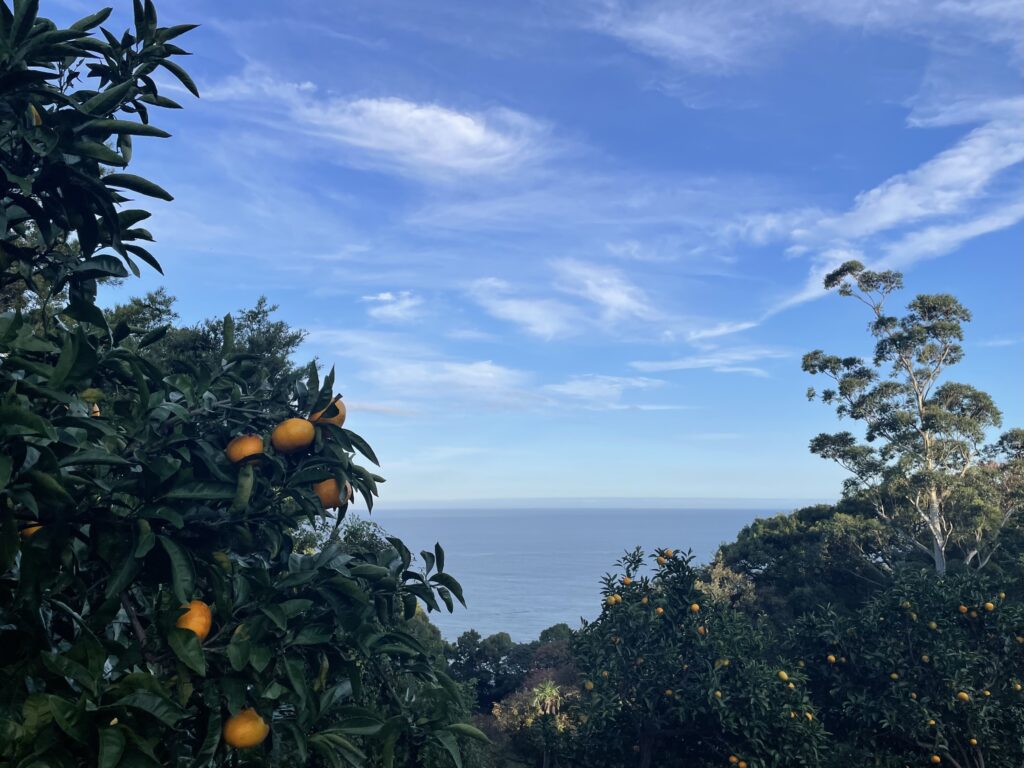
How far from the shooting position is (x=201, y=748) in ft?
6.61

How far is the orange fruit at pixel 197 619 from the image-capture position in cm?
209

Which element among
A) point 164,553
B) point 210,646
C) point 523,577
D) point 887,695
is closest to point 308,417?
point 164,553

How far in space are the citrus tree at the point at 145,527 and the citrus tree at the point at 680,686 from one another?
19.0 ft

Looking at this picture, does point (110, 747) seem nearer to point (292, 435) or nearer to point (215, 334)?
point (292, 435)

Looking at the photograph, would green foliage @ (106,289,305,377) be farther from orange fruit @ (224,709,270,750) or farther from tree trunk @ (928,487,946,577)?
tree trunk @ (928,487,946,577)

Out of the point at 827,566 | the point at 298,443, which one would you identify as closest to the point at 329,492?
the point at 298,443

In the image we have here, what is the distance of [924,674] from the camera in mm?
8734

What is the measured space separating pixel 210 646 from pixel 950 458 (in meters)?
25.2

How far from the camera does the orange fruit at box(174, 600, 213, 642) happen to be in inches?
82.2

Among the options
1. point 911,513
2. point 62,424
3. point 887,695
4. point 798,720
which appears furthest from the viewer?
point 911,513

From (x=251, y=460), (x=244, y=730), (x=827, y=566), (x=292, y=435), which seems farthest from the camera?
(x=827, y=566)

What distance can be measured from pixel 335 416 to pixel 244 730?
1.06 metres

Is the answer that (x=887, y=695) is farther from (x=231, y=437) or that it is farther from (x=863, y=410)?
(x=863, y=410)

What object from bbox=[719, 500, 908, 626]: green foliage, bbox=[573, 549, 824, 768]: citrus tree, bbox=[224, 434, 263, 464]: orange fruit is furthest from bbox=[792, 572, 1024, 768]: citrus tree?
bbox=[719, 500, 908, 626]: green foliage
